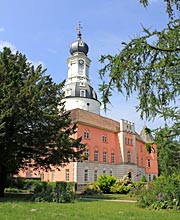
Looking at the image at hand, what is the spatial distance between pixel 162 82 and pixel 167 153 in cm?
166

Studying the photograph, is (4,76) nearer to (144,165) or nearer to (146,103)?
(146,103)

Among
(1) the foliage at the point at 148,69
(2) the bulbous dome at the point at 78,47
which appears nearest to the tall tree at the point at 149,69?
(1) the foliage at the point at 148,69

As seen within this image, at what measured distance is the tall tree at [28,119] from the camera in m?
20.0

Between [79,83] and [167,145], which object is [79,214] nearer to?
[167,145]

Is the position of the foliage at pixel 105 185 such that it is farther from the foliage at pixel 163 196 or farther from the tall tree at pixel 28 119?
the foliage at pixel 163 196

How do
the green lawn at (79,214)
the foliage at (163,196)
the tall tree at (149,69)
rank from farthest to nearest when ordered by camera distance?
the foliage at (163,196)
the green lawn at (79,214)
the tall tree at (149,69)

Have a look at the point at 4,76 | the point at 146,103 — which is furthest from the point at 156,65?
the point at 4,76

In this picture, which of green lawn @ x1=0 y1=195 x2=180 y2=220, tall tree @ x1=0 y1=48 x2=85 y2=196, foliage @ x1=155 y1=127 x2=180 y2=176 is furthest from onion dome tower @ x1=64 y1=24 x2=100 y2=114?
foliage @ x1=155 y1=127 x2=180 y2=176

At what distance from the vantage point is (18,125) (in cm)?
2125

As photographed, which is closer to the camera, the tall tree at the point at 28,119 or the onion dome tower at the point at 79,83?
the tall tree at the point at 28,119

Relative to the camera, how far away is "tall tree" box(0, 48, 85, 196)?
19969 mm

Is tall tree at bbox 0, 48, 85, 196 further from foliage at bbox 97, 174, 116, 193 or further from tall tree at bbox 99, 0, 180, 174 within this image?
tall tree at bbox 99, 0, 180, 174

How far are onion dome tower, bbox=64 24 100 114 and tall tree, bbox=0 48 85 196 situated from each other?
36565 millimetres

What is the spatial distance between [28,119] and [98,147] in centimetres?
2727
